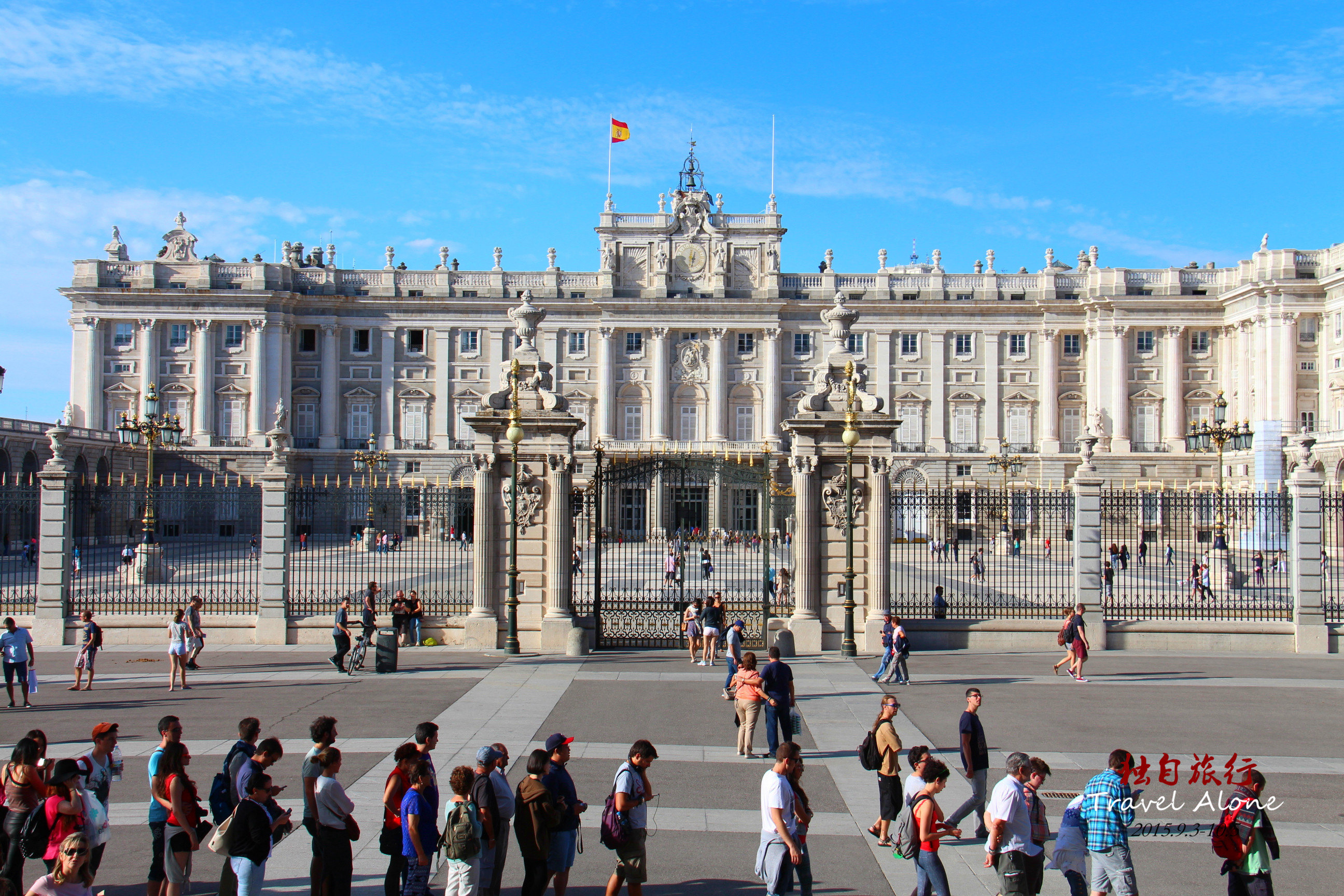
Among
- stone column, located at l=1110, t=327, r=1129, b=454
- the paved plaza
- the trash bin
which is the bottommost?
the paved plaza

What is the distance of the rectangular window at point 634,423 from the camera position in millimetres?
72875

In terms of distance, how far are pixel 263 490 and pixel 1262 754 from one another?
17099 mm

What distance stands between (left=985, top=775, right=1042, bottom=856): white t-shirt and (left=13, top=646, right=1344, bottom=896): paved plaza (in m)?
1.17

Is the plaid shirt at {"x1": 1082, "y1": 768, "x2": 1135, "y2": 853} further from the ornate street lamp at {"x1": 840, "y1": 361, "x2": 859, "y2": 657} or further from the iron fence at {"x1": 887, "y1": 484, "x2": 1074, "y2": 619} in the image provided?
the iron fence at {"x1": 887, "y1": 484, "x2": 1074, "y2": 619}

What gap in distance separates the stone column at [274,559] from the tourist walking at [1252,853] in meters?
17.4

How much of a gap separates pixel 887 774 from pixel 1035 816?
190 centimetres

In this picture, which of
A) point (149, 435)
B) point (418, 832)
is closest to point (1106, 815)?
point (418, 832)

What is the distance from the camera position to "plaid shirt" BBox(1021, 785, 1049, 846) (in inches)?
289

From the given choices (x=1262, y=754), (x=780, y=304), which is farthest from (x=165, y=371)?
(x=1262, y=754)

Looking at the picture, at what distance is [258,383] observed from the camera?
7069 centimetres

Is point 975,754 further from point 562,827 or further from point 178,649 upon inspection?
point 178,649

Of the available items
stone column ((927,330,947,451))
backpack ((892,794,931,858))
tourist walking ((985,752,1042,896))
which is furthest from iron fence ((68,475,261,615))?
stone column ((927,330,947,451))

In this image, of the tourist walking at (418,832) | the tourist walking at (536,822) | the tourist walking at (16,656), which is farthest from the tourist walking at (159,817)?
the tourist walking at (16,656)

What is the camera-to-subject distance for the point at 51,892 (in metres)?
5.62
